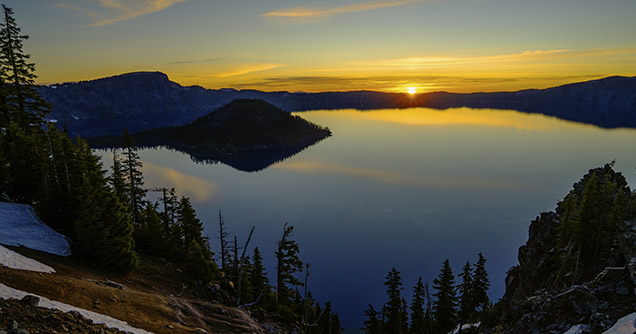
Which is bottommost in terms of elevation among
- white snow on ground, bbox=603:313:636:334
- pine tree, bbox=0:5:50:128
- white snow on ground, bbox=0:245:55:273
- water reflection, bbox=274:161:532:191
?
water reflection, bbox=274:161:532:191

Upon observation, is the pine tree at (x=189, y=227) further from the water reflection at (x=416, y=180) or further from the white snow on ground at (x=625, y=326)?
the water reflection at (x=416, y=180)

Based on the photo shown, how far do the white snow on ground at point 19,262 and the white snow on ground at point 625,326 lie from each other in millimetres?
31774

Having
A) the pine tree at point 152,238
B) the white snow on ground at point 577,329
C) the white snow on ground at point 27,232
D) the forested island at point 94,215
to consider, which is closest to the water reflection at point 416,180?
the forested island at point 94,215

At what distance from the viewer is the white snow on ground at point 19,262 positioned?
1947 centimetres

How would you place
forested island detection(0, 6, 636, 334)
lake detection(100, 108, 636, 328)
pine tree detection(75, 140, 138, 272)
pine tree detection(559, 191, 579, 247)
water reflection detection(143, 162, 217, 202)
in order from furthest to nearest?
water reflection detection(143, 162, 217, 202)
lake detection(100, 108, 636, 328)
pine tree detection(559, 191, 579, 247)
pine tree detection(75, 140, 138, 272)
forested island detection(0, 6, 636, 334)

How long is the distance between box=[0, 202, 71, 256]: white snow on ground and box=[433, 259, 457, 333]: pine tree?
42989 mm

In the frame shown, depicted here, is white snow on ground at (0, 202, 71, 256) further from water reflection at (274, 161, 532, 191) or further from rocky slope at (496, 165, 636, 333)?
water reflection at (274, 161, 532, 191)

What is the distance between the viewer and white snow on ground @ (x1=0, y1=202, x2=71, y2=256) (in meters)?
24.3

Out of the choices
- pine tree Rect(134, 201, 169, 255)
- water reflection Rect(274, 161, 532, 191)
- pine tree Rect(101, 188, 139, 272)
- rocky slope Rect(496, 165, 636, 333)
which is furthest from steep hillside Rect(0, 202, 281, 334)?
water reflection Rect(274, 161, 532, 191)

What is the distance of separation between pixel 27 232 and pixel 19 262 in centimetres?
688

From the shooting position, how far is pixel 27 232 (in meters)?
25.7

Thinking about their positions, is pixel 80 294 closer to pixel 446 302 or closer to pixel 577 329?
pixel 577 329

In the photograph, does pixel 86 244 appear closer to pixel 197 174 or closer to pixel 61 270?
pixel 61 270

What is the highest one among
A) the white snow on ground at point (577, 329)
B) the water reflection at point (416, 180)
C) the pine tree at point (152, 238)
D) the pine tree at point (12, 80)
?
the pine tree at point (12, 80)
